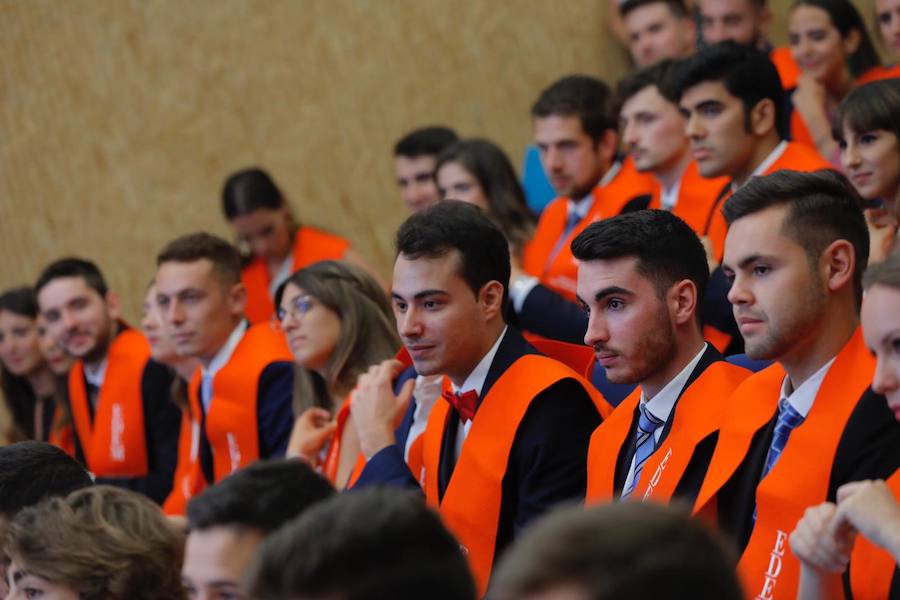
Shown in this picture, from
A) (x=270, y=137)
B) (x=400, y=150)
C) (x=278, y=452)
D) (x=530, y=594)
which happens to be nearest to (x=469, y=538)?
(x=278, y=452)

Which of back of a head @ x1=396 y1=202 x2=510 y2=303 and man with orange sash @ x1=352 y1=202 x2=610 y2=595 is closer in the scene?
man with orange sash @ x1=352 y1=202 x2=610 y2=595

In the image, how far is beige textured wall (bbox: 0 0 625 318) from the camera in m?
6.71

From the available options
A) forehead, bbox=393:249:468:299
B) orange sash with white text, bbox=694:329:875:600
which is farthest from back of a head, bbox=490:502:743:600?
forehead, bbox=393:249:468:299

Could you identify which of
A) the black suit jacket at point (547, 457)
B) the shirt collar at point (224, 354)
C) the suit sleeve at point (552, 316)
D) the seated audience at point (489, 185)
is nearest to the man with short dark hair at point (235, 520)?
the black suit jacket at point (547, 457)

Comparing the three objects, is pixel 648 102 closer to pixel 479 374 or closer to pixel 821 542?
pixel 479 374

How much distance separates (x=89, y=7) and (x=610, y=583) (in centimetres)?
602

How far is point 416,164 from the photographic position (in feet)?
19.8

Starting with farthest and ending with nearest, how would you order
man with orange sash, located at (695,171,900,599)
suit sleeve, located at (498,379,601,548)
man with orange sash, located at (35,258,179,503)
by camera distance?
man with orange sash, located at (35,258,179,503) → suit sleeve, located at (498,379,601,548) → man with orange sash, located at (695,171,900,599)

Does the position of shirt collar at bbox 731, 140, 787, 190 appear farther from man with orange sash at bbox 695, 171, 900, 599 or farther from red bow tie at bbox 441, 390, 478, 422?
man with orange sash at bbox 695, 171, 900, 599

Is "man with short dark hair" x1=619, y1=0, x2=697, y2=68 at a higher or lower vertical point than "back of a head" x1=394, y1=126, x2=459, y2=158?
higher

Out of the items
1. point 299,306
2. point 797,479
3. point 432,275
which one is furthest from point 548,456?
point 299,306

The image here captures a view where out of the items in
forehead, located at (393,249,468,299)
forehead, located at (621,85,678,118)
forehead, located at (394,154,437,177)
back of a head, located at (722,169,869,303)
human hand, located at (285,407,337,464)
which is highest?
forehead, located at (394,154,437,177)

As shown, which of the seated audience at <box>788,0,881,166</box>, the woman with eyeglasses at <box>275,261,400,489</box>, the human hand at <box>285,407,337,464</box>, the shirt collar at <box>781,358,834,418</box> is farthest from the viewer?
the seated audience at <box>788,0,881,166</box>

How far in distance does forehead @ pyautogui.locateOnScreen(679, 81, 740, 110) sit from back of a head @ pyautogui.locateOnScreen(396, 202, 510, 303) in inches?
49.6
